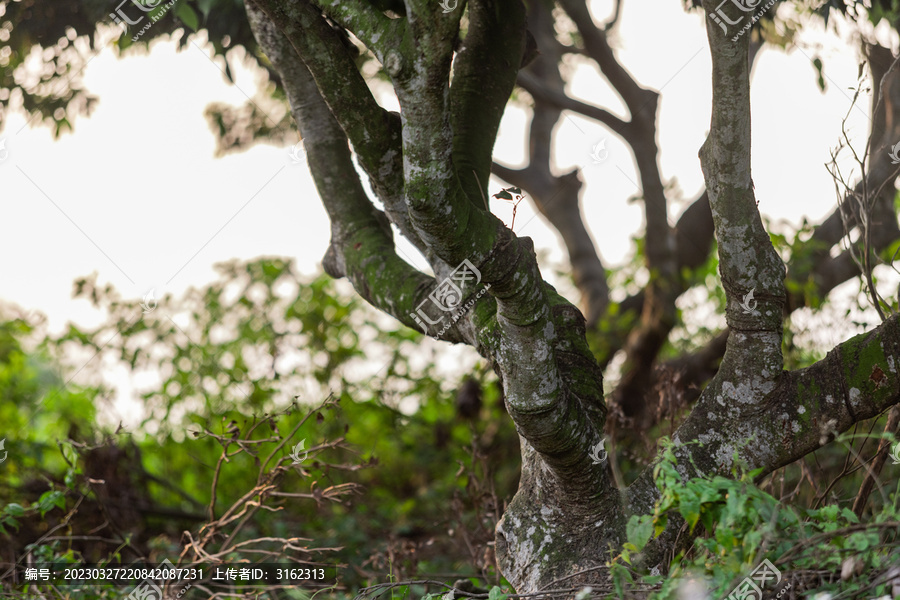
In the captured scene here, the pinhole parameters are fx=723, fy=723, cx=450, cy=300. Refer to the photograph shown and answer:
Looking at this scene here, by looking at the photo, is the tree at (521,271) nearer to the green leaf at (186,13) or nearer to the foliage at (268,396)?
the green leaf at (186,13)

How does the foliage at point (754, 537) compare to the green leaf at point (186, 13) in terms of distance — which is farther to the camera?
the green leaf at point (186, 13)

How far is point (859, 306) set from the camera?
10.7ft

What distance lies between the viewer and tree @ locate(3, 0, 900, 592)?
6.20 feet

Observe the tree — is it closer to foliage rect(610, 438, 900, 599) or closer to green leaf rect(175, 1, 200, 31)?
green leaf rect(175, 1, 200, 31)

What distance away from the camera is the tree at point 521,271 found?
189 centimetres

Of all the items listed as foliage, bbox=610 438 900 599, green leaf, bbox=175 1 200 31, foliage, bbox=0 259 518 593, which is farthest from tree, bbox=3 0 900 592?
foliage, bbox=0 259 518 593

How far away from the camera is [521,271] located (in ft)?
6.50

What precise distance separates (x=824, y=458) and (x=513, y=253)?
122 inches

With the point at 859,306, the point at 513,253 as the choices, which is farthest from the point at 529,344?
the point at 859,306

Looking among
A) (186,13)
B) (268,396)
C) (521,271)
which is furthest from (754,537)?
(268,396)

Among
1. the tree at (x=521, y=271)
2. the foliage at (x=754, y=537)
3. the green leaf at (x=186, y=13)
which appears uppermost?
the green leaf at (x=186, y=13)

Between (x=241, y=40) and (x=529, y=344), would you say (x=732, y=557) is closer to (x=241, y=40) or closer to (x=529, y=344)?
(x=529, y=344)

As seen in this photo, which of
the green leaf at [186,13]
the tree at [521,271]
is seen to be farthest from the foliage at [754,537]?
the green leaf at [186,13]

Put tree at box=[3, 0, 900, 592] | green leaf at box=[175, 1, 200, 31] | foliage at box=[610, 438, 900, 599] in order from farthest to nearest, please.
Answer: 1. green leaf at box=[175, 1, 200, 31]
2. tree at box=[3, 0, 900, 592]
3. foliage at box=[610, 438, 900, 599]
